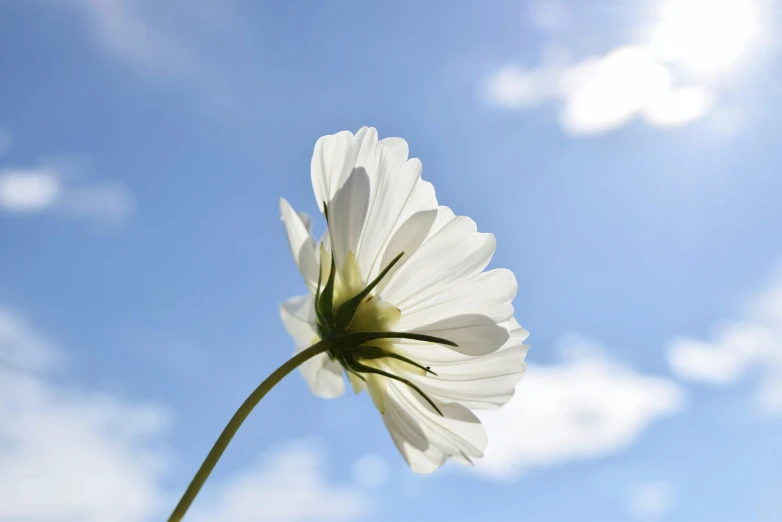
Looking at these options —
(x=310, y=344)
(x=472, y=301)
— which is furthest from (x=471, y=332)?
(x=310, y=344)

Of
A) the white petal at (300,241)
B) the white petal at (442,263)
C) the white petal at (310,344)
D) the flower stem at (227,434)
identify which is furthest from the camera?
the white petal at (310,344)

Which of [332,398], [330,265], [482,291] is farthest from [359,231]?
[332,398]

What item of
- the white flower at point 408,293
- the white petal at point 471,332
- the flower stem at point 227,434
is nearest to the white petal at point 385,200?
the white flower at point 408,293

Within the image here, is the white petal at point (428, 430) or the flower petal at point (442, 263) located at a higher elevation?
the flower petal at point (442, 263)

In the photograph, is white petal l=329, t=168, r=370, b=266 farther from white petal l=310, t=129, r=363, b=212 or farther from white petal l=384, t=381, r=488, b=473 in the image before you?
white petal l=384, t=381, r=488, b=473

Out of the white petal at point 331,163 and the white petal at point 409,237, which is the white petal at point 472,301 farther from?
the white petal at point 331,163

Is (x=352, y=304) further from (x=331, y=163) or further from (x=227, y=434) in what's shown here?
(x=227, y=434)
